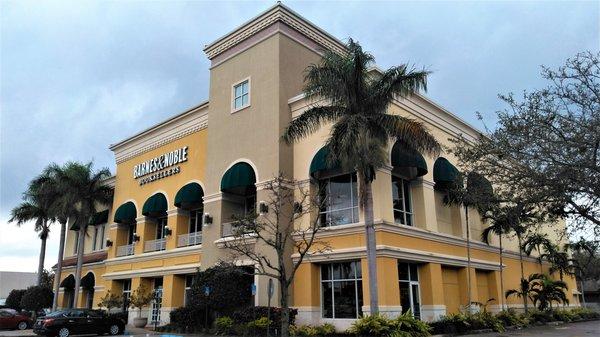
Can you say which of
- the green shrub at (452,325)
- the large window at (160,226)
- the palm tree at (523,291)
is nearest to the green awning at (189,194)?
the large window at (160,226)

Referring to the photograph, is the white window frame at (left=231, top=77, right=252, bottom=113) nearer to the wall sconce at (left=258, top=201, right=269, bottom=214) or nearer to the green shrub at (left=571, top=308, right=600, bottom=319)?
the wall sconce at (left=258, top=201, right=269, bottom=214)

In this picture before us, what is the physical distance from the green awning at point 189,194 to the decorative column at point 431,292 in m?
14.3

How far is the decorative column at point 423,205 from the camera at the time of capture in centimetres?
2672

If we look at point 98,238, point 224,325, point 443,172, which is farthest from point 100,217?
→ point 443,172

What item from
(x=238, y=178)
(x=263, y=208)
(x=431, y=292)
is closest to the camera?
(x=431, y=292)

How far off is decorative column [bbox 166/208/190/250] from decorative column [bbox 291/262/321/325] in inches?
431

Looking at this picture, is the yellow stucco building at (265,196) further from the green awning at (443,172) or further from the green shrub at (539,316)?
the green shrub at (539,316)

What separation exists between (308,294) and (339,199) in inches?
195

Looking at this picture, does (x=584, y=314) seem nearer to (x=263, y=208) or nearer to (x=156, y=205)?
(x=263, y=208)

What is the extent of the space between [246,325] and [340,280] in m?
4.90

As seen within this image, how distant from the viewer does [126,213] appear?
3781 cm

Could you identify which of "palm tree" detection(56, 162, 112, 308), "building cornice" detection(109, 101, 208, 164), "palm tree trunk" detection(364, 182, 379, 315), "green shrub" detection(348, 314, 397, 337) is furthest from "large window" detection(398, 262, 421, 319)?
"palm tree" detection(56, 162, 112, 308)

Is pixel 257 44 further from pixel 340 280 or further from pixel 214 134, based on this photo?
pixel 340 280

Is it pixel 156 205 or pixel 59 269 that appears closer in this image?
pixel 156 205
